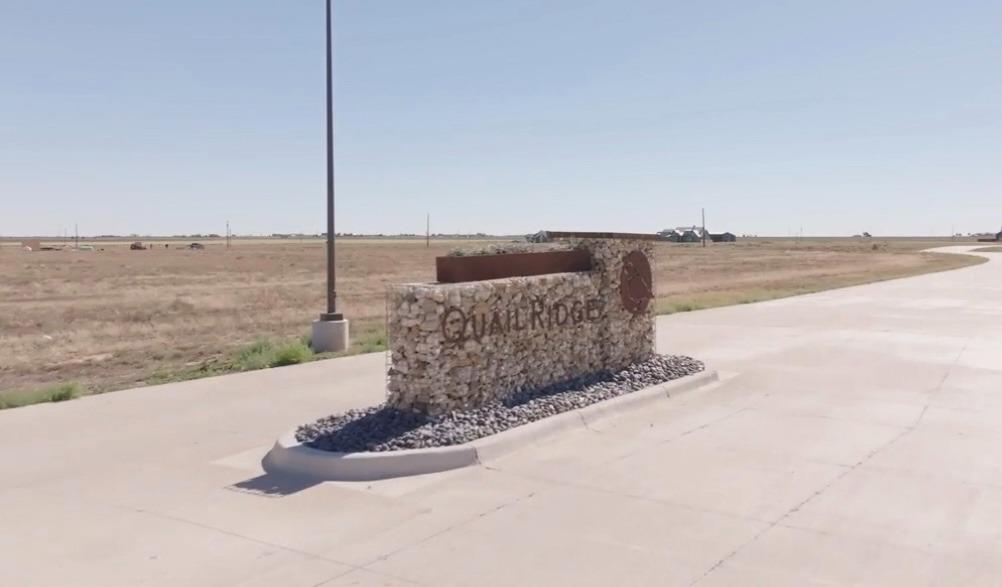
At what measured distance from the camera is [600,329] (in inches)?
465

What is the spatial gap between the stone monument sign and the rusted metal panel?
2cm

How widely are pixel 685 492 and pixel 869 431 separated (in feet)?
11.0

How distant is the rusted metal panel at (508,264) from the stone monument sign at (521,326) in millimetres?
23

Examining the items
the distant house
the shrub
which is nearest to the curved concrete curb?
the shrub

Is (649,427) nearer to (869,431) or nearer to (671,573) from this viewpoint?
(869,431)

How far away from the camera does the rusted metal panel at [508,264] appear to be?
9.85 metres

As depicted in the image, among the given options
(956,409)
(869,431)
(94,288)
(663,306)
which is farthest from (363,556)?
(94,288)

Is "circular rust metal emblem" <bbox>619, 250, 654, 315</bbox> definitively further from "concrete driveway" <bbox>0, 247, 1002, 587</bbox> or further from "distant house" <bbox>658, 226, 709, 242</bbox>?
"distant house" <bbox>658, 226, 709, 242</bbox>

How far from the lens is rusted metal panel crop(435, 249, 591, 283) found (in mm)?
9852

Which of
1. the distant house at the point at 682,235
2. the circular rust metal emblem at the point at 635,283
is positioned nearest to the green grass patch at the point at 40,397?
the circular rust metal emblem at the point at 635,283

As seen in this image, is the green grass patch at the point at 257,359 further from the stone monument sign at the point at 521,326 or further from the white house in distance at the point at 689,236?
the white house in distance at the point at 689,236

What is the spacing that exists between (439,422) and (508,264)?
2289mm

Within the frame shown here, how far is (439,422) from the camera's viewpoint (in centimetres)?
903

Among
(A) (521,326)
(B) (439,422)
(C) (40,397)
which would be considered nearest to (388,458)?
(B) (439,422)
